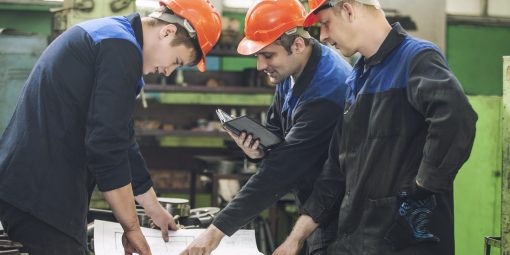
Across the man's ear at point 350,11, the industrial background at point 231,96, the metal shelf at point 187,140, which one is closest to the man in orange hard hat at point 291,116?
the man's ear at point 350,11

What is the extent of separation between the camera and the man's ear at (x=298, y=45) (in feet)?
7.61

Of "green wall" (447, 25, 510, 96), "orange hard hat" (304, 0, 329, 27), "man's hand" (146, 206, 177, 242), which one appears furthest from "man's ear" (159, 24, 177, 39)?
"green wall" (447, 25, 510, 96)

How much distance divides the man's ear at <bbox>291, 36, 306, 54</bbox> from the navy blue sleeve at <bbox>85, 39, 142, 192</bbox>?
75 cm

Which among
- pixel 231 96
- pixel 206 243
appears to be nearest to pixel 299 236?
pixel 206 243

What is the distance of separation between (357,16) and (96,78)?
2.37ft

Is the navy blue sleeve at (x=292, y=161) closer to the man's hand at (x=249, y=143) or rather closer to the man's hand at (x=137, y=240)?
the man's hand at (x=249, y=143)

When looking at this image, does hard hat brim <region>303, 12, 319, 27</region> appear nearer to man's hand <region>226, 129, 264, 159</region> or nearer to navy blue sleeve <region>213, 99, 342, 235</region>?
navy blue sleeve <region>213, 99, 342, 235</region>

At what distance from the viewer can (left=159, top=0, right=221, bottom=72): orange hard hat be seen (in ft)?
6.34

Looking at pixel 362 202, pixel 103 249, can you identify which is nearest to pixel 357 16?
pixel 362 202

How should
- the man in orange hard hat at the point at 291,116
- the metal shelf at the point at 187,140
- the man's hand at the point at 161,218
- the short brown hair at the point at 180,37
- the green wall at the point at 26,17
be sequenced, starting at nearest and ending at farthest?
1. the short brown hair at the point at 180,37
2. the man in orange hard hat at the point at 291,116
3. the man's hand at the point at 161,218
4. the metal shelf at the point at 187,140
5. the green wall at the point at 26,17

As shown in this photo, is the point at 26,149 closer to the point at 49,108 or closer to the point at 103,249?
the point at 49,108

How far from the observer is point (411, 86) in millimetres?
1651

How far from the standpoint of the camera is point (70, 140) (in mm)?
1733

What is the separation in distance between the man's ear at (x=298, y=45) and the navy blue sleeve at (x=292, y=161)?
0.78 feet
